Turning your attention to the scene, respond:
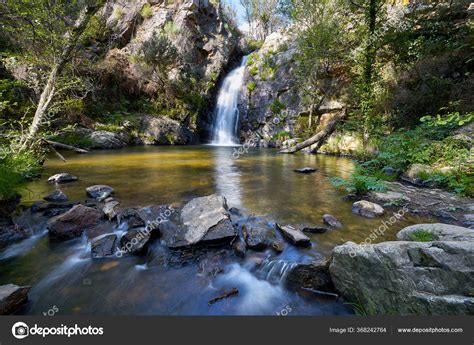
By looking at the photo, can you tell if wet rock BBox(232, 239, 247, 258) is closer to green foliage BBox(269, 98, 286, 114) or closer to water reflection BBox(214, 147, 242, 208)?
water reflection BBox(214, 147, 242, 208)

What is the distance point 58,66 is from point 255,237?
672cm

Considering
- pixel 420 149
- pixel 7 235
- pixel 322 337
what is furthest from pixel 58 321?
pixel 420 149

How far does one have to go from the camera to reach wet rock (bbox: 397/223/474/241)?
2575 millimetres

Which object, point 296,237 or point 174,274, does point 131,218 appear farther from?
point 296,237

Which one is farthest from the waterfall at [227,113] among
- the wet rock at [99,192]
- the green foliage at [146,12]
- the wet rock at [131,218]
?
the wet rock at [131,218]

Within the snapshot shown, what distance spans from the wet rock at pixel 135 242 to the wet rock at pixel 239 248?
1.38 m

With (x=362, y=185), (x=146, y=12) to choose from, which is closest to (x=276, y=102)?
(x=362, y=185)

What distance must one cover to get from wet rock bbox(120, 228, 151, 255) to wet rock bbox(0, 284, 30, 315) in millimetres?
1198

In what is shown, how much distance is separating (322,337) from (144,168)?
29.1 feet

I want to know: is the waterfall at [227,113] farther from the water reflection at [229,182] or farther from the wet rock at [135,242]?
the wet rock at [135,242]

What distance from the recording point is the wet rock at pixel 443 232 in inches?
101

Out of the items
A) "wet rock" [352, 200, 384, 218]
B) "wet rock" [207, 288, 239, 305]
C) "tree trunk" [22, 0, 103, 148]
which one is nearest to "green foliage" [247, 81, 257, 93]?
"tree trunk" [22, 0, 103, 148]

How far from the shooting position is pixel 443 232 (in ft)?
9.28

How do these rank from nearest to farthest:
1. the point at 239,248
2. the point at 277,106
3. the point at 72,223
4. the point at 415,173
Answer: the point at 239,248 → the point at 72,223 → the point at 415,173 → the point at 277,106
